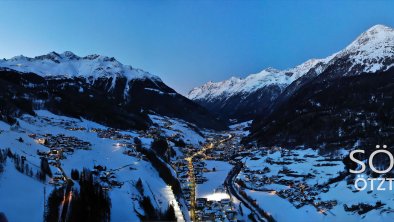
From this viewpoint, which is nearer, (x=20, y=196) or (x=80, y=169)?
(x=20, y=196)

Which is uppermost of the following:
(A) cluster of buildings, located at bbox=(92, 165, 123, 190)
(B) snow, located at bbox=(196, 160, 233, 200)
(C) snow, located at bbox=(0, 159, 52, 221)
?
(B) snow, located at bbox=(196, 160, 233, 200)

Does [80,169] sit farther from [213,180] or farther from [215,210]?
[213,180]

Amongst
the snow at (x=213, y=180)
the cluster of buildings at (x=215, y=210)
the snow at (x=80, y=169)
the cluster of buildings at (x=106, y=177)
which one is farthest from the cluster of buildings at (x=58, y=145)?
the snow at (x=213, y=180)

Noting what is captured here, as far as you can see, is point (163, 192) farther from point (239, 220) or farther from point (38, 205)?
point (38, 205)

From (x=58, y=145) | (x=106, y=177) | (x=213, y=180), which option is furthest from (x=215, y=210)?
(x=213, y=180)

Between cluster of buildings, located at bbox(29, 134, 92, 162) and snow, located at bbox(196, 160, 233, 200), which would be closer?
cluster of buildings, located at bbox(29, 134, 92, 162)

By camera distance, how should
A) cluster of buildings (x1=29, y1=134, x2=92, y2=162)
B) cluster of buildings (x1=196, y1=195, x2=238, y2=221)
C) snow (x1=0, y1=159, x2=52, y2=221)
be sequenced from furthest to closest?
cluster of buildings (x1=29, y1=134, x2=92, y2=162), cluster of buildings (x1=196, y1=195, x2=238, y2=221), snow (x1=0, y1=159, x2=52, y2=221)

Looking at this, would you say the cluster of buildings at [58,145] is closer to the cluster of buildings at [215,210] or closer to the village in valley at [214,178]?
the village in valley at [214,178]

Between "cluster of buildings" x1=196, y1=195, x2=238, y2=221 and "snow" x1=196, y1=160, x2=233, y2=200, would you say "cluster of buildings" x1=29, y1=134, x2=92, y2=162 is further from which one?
"snow" x1=196, y1=160, x2=233, y2=200

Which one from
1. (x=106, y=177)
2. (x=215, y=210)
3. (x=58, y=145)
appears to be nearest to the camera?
(x=106, y=177)

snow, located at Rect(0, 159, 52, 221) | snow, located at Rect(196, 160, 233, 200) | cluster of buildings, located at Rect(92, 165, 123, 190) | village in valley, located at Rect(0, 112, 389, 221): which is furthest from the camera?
snow, located at Rect(196, 160, 233, 200)

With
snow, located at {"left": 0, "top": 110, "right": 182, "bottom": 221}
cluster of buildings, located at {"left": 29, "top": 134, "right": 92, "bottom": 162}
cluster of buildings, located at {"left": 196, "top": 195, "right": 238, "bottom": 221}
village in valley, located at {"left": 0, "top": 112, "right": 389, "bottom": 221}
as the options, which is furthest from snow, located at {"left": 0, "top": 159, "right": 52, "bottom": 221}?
cluster of buildings, located at {"left": 196, "top": 195, "right": 238, "bottom": 221}

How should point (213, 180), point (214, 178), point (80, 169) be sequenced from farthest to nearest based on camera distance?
point (214, 178)
point (213, 180)
point (80, 169)
